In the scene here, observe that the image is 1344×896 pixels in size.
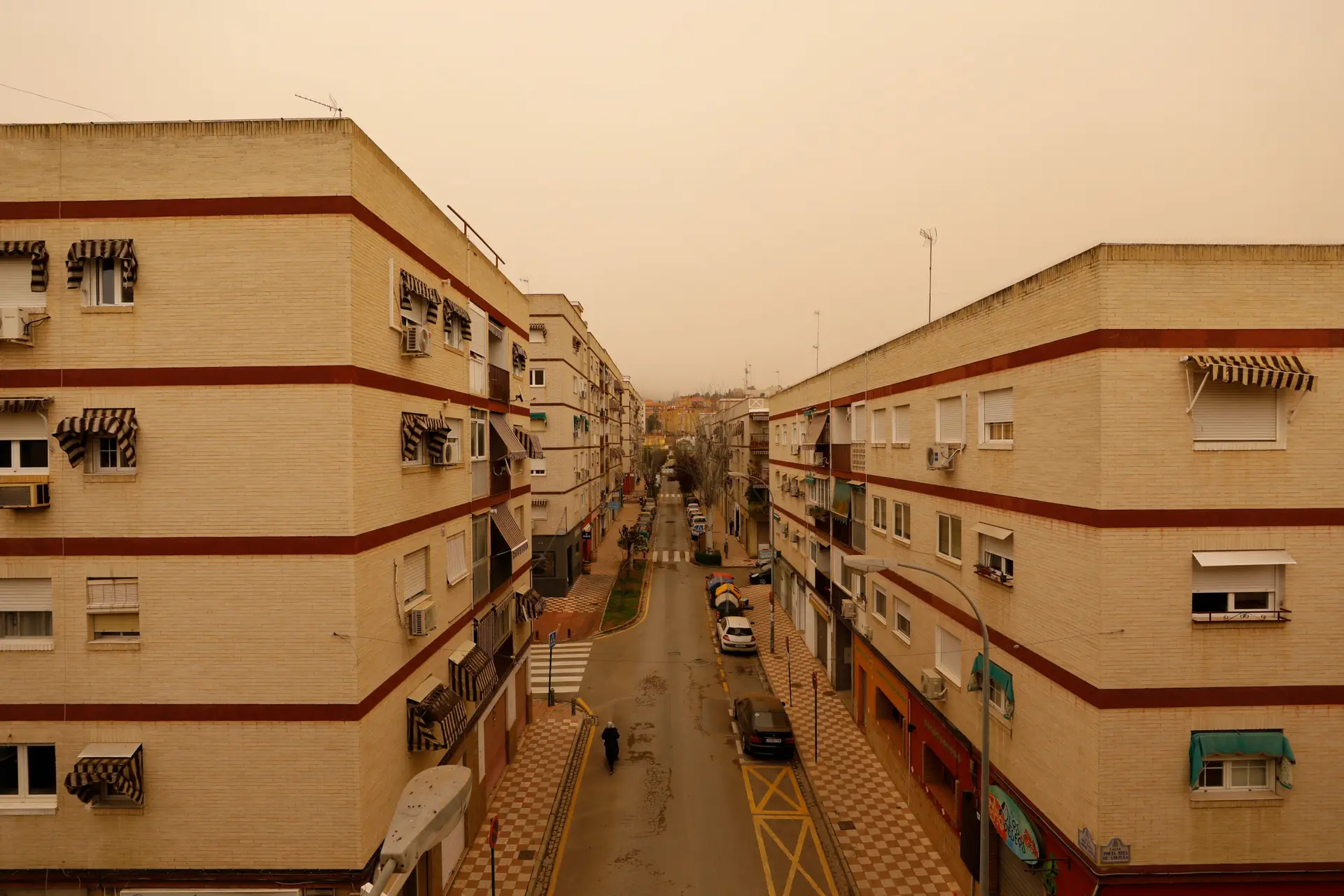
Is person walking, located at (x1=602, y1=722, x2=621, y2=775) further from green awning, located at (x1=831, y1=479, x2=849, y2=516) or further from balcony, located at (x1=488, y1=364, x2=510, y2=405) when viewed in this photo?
green awning, located at (x1=831, y1=479, x2=849, y2=516)

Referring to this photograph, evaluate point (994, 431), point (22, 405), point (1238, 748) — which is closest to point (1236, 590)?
point (1238, 748)

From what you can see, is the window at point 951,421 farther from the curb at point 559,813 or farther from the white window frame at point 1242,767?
the curb at point 559,813

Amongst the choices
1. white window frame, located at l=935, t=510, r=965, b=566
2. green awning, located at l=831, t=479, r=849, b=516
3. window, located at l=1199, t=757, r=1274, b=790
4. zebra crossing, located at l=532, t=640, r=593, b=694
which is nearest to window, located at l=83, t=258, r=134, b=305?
white window frame, located at l=935, t=510, r=965, b=566

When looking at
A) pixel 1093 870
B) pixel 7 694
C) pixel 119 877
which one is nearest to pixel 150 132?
pixel 7 694

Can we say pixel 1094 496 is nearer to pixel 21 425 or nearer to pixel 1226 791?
pixel 1226 791

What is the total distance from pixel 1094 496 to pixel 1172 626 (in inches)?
92.7

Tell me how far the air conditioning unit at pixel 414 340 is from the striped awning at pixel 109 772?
748 centimetres

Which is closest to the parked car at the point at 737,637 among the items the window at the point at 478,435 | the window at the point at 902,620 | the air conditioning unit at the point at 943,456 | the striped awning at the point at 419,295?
the window at the point at 902,620

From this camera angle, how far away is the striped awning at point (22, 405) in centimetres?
1004

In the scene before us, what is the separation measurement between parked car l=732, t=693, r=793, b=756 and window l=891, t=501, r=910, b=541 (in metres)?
6.82

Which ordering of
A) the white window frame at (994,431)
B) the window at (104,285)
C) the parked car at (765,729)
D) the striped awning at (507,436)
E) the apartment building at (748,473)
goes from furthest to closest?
the apartment building at (748,473)
the parked car at (765,729)
the striped awning at (507,436)
the white window frame at (994,431)
the window at (104,285)

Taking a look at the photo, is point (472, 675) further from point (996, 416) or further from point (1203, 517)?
point (1203, 517)

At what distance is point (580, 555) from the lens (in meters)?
44.7

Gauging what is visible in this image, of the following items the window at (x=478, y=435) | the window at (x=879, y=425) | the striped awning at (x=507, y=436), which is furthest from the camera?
the window at (x=879, y=425)
